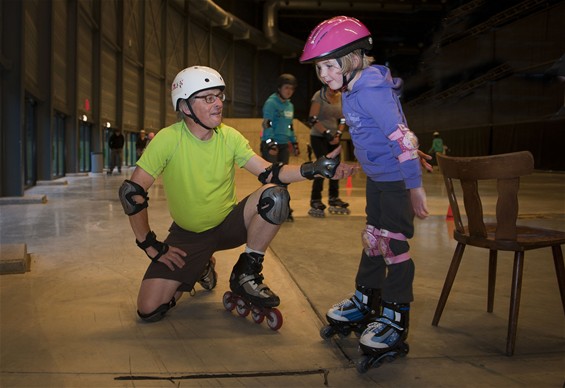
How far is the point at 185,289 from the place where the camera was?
2850 mm

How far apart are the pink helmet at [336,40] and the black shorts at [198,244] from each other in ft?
3.33

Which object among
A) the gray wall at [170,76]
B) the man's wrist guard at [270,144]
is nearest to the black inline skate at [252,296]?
the man's wrist guard at [270,144]

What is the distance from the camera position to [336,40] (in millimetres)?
2229

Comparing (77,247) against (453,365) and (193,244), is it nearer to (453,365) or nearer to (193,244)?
(193,244)

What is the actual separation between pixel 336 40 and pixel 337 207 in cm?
474

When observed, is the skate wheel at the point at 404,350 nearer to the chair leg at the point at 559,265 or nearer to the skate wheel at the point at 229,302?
the chair leg at the point at 559,265

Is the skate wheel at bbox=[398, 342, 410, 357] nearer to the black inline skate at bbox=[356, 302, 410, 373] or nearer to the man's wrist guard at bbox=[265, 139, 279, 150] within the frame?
the black inline skate at bbox=[356, 302, 410, 373]

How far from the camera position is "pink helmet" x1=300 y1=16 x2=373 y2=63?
2.23m

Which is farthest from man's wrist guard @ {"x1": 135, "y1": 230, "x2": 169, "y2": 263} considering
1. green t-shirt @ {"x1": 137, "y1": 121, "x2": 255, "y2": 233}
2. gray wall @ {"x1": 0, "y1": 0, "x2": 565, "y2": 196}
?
gray wall @ {"x1": 0, "y1": 0, "x2": 565, "y2": 196}

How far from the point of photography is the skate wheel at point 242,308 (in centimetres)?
279

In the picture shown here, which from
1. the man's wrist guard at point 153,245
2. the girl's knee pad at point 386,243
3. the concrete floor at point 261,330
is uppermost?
the girl's knee pad at point 386,243

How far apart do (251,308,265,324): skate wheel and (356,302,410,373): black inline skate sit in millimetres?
635

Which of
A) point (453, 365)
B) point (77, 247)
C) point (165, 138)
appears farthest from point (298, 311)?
point (77, 247)

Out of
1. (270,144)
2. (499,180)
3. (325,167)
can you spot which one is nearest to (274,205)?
(325,167)
